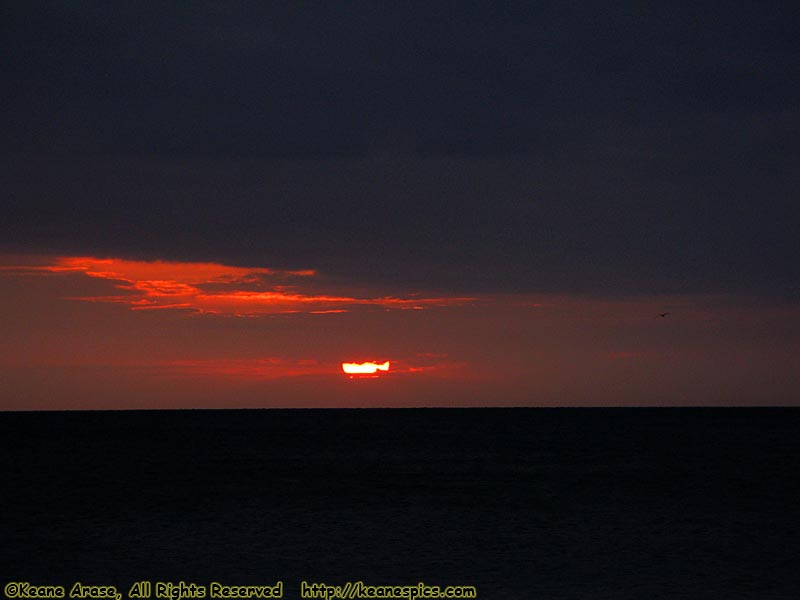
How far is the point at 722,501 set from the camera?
58719 mm

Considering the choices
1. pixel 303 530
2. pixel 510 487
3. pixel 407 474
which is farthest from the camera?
pixel 407 474

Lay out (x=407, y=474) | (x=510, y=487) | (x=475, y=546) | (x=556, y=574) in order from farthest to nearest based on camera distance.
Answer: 1. (x=407, y=474)
2. (x=510, y=487)
3. (x=475, y=546)
4. (x=556, y=574)

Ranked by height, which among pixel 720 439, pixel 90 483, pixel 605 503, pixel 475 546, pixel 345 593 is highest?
pixel 720 439

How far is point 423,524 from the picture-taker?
4744cm

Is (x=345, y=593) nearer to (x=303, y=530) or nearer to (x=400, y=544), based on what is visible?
(x=400, y=544)

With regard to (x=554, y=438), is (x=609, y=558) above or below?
below

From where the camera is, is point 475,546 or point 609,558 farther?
point 475,546

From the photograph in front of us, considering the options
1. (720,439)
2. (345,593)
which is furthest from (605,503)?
(720,439)

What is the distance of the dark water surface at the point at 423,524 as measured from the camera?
109 feet

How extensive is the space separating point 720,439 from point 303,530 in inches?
4507

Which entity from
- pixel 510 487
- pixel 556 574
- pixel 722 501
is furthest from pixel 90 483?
pixel 556 574

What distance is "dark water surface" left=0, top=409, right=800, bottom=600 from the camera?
3338 cm

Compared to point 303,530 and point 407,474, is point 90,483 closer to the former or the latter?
point 407,474

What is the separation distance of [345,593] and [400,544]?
34.7 feet
